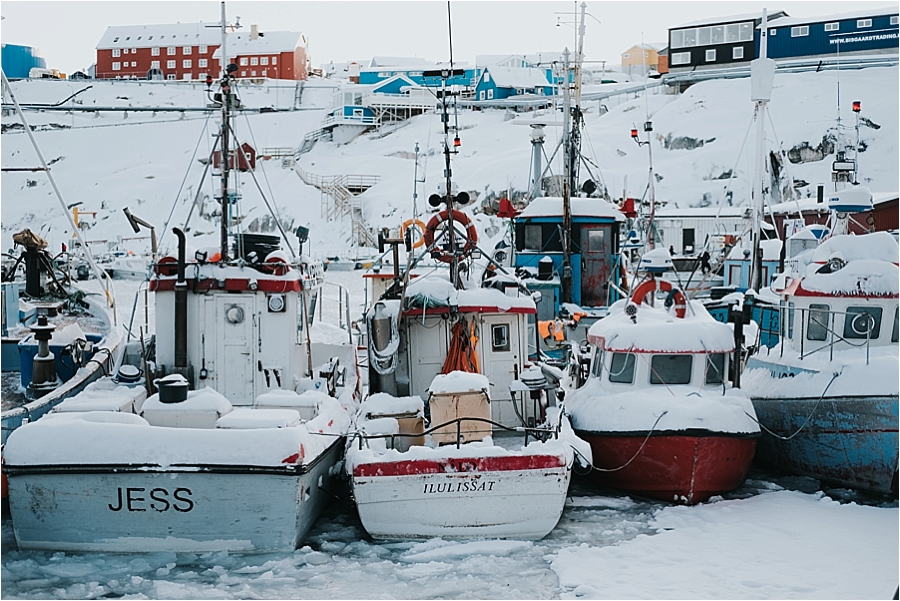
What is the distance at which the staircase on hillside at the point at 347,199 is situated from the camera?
46812mm

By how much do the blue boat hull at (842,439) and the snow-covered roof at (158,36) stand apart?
2976 inches

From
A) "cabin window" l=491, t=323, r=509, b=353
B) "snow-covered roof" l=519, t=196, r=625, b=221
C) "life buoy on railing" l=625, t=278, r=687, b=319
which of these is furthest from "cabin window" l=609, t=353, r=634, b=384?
"snow-covered roof" l=519, t=196, r=625, b=221

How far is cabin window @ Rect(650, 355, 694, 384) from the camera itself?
1133cm

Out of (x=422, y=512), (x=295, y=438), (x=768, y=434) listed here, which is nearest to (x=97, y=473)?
(x=295, y=438)

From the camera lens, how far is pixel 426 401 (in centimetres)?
1205

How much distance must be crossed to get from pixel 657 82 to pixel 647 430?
55348 mm

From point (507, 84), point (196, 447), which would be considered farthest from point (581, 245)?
point (507, 84)

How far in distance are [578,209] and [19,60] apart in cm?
8092

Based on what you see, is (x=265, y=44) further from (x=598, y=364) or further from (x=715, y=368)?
(x=715, y=368)

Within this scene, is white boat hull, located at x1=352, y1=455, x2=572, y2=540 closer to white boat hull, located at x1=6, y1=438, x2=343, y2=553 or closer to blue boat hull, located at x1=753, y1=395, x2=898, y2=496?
white boat hull, located at x1=6, y1=438, x2=343, y2=553

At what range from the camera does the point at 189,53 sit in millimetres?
83062

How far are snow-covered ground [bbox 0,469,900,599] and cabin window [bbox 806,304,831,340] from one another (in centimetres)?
252

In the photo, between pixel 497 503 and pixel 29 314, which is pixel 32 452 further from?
pixel 29 314

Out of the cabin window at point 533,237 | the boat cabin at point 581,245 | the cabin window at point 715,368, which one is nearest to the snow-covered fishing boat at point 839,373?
the cabin window at point 715,368
